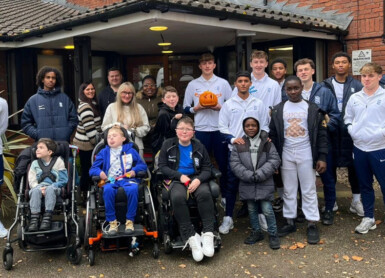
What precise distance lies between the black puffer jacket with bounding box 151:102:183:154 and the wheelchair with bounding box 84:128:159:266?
33.3 inches

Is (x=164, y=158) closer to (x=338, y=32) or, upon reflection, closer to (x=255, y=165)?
(x=255, y=165)

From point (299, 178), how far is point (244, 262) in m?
1.24

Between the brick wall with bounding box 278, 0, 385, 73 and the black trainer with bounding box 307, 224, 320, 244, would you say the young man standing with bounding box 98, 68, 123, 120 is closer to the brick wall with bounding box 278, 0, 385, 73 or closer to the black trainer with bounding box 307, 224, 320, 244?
the black trainer with bounding box 307, 224, 320, 244

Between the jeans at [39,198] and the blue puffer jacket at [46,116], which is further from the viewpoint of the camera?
the blue puffer jacket at [46,116]

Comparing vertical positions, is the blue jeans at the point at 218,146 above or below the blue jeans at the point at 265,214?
above

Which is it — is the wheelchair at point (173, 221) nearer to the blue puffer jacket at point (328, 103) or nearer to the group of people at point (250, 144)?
the group of people at point (250, 144)

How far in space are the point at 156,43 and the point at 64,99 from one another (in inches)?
147

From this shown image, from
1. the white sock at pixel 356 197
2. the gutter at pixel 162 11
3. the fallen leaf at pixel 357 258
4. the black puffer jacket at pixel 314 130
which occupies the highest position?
the gutter at pixel 162 11

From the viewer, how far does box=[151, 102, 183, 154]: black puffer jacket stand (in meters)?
5.33

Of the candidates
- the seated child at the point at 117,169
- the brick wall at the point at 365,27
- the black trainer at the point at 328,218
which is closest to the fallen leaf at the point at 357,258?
the black trainer at the point at 328,218

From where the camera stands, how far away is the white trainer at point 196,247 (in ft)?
14.1

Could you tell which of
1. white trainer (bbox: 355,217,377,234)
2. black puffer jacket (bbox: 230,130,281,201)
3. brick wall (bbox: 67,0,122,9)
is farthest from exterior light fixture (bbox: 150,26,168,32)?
brick wall (bbox: 67,0,122,9)

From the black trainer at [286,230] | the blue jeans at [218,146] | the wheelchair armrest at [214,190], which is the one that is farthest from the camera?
the blue jeans at [218,146]

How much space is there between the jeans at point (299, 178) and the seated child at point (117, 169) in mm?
1678
